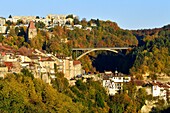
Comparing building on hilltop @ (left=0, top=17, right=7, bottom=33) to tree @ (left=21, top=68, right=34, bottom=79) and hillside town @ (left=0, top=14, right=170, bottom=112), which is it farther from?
tree @ (left=21, top=68, right=34, bottom=79)

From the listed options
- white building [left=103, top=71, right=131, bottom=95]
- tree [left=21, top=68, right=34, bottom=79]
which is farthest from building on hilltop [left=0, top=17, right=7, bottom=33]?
tree [left=21, top=68, right=34, bottom=79]

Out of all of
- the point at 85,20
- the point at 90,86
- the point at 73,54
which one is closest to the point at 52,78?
the point at 90,86

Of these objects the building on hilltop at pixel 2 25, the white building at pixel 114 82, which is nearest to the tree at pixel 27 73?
the white building at pixel 114 82

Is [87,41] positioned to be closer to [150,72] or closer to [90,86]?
[150,72]

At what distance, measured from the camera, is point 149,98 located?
53.6 meters

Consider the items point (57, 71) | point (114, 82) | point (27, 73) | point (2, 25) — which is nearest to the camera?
point (27, 73)

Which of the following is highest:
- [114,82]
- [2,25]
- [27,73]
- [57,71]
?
[2,25]

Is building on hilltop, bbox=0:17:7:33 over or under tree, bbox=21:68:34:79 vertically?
over

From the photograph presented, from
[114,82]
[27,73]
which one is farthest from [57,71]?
[27,73]

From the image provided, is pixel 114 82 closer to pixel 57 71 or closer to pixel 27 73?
pixel 57 71

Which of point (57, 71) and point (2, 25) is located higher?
point (2, 25)

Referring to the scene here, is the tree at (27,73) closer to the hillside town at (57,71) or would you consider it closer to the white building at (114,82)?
the hillside town at (57,71)

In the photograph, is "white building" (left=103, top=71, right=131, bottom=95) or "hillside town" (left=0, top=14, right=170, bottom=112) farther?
"white building" (left=103, top=71, right=131, bottom=95)

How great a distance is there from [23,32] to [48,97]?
3335 centimetres
